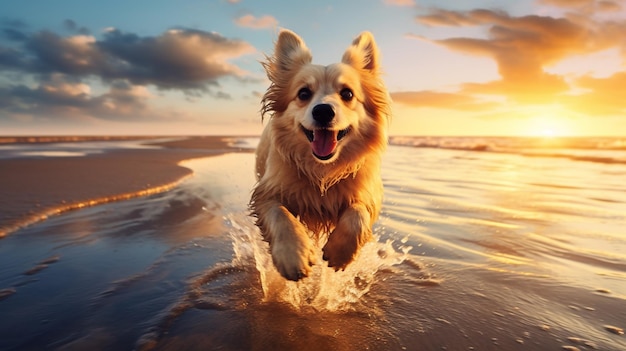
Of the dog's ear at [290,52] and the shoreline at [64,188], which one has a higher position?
the dog's ear at [290,52]

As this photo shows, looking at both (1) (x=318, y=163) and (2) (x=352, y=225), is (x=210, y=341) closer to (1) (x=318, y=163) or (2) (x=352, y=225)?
(2) (x=352, y=225)

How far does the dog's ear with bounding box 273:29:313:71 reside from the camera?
→ 419 centimetres

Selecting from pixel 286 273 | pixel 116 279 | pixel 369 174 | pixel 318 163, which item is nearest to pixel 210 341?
pixel 286 273

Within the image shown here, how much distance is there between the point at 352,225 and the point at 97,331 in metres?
2.01

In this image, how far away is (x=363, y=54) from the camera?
421 centimetres

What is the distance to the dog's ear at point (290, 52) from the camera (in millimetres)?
4191

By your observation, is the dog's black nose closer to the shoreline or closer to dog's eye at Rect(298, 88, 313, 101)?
dog's eye at Rect(298, 88, 313, 101)

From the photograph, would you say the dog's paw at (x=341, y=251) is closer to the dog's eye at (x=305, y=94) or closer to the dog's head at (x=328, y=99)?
the dog's head at (x=328, y=99)

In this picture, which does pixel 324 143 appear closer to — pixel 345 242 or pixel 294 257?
pixel 345 242

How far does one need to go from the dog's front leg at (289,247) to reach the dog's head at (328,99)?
0.71 metres

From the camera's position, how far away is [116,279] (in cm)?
354

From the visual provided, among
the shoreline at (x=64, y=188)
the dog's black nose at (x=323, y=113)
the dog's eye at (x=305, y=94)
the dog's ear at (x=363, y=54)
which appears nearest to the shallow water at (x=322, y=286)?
the shoreline at (x=64, y=188)

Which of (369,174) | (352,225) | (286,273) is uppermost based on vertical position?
(369,174)

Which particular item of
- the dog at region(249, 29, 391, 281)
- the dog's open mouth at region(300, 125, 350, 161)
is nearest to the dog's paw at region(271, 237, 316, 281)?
the dog at region(249, 29, 391, 281)
